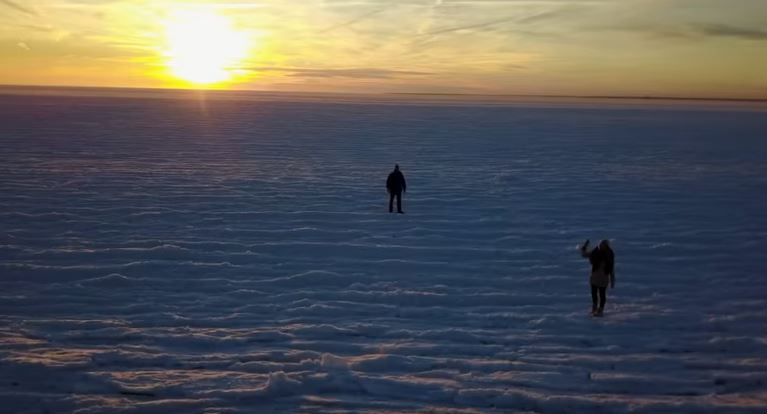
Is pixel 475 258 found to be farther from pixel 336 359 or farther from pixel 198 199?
pixel 198 199

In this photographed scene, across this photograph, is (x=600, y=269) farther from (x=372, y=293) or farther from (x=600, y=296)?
(x=372, y=293)

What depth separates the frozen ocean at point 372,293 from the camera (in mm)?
6602

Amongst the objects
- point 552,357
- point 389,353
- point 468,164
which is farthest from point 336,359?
point 468,164

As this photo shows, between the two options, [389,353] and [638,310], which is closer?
[389,353]

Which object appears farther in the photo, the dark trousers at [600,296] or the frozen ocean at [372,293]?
the dark trousers at [600,296]

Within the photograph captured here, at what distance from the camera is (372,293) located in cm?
958

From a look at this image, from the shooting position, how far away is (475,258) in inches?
452

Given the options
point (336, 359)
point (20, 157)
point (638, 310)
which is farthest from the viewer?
point (20, 157)

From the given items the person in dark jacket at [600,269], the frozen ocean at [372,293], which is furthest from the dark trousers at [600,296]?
the frozen ocean at [372,293]

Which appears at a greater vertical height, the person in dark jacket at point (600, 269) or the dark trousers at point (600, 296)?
the person in dark jacket at point (600, 269)

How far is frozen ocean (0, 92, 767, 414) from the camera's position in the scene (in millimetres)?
6602

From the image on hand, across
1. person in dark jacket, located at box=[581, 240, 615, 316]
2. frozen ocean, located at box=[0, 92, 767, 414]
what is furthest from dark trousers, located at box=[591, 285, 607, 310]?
frozen ocean, located at box=[0, 92, 767, 414]

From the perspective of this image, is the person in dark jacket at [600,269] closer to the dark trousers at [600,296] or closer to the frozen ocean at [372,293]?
the dark trousers at [600,296]

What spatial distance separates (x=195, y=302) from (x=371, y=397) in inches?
141
